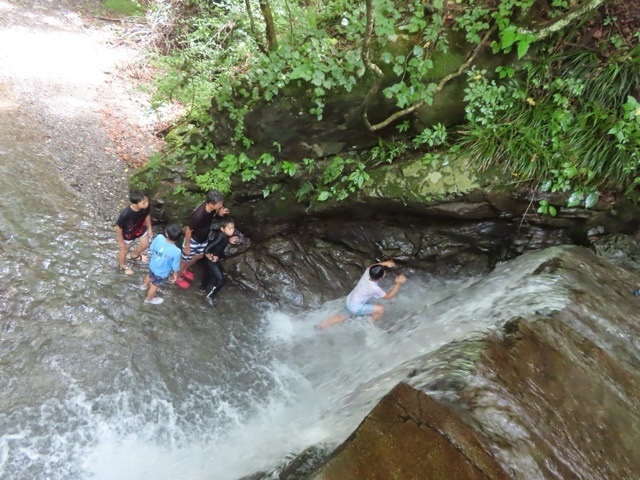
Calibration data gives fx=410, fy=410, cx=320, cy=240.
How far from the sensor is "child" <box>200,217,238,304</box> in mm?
5844

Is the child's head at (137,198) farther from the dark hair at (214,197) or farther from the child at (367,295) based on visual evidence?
the child at (367,295)

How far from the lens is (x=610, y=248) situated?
17.9 ft

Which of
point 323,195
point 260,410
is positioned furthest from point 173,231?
point 260,410

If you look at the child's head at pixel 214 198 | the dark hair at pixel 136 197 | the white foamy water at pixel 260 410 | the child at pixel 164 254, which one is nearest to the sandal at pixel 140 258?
the child at pixel 164 254

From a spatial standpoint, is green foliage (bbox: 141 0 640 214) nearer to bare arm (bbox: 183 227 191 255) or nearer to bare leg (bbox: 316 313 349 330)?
bare arm (bbox: 183 227 191 255)

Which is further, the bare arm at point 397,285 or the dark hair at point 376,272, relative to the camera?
the bare arm at point 397,285

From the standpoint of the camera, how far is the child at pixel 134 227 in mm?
5395

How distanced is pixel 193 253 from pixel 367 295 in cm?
262

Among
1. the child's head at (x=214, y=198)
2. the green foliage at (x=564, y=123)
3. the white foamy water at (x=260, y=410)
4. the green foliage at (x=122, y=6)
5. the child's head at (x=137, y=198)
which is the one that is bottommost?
the white foamy water at (x=260, y=410)

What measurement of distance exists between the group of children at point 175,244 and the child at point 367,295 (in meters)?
1.90

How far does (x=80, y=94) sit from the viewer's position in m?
9.16

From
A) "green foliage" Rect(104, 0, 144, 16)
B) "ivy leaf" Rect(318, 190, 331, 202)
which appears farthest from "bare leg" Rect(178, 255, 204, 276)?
"green foliage" Rect(104, 0, 144, 16)

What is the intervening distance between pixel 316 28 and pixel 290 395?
5.17 metres

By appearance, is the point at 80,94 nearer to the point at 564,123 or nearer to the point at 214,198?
the point at 214,198
